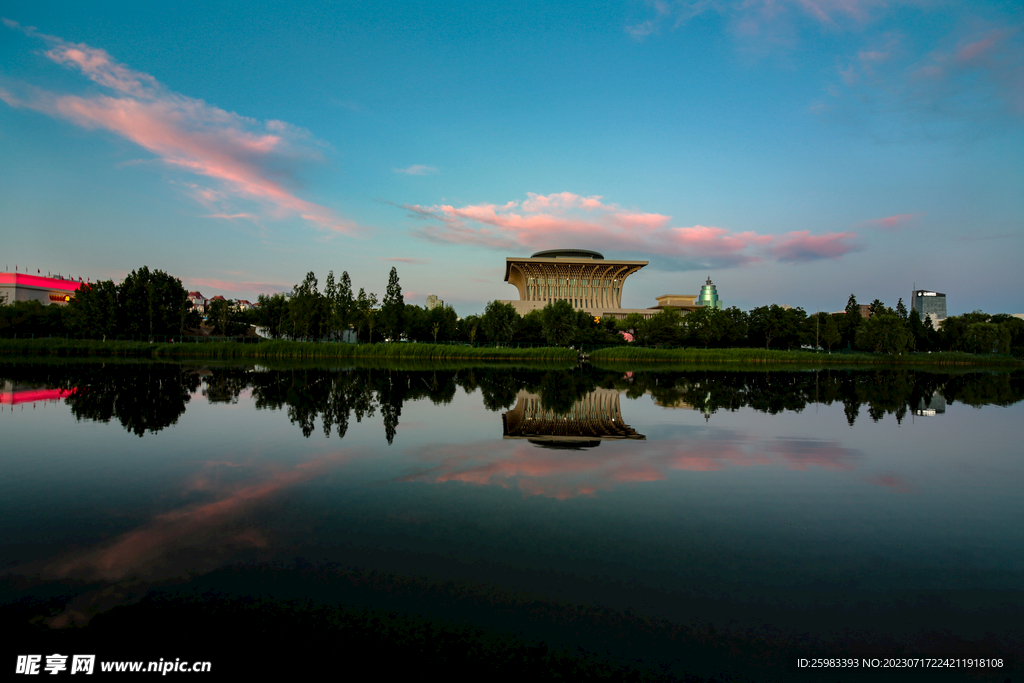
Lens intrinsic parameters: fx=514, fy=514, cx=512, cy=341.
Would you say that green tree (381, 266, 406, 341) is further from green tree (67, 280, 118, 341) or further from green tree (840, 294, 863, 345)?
green tree (840, 294, 863, 345)

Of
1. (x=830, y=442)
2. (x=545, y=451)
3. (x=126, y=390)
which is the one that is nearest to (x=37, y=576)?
(x=545, y=451)

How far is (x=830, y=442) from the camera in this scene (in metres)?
10.8

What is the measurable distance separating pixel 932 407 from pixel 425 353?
39631 millimetres

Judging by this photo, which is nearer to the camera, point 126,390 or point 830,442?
point 830,442

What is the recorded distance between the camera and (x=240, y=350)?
4706cm

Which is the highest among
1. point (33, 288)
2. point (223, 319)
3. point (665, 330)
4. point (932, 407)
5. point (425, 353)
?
point (33, 288)

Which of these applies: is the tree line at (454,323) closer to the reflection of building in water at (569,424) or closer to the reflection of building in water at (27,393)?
the reflection of building in water at (27,393)

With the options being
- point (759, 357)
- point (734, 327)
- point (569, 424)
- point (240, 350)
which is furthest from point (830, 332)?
point (240, 350)

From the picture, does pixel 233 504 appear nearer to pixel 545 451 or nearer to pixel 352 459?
pixel 352 459

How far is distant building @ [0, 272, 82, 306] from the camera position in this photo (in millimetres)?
97688

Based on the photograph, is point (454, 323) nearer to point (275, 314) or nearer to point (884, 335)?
point (275, 314)

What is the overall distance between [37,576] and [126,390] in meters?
17.4

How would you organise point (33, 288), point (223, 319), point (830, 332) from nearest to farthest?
point (830, 332)
point (223, 319)
point (33, 288)

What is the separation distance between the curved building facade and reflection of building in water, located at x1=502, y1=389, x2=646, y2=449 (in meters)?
84.8
